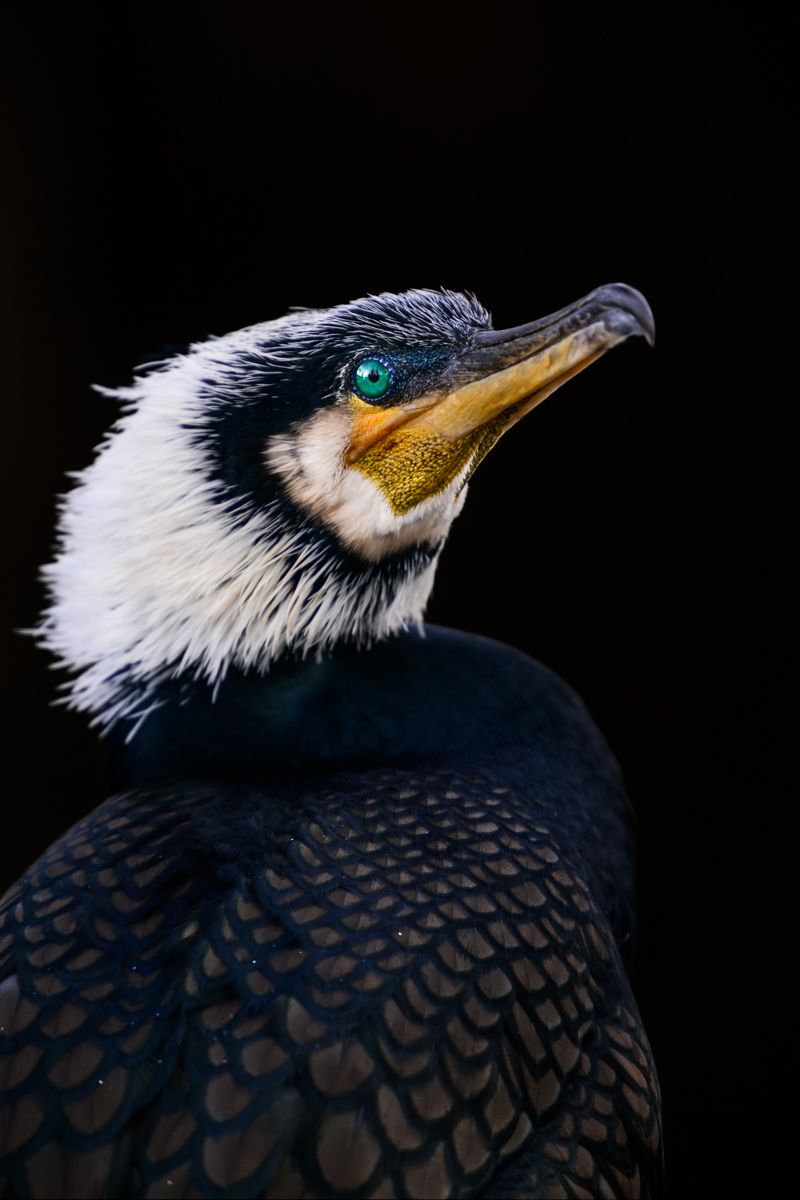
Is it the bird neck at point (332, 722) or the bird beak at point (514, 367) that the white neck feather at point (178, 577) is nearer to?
the bird neck at point (332, 722)

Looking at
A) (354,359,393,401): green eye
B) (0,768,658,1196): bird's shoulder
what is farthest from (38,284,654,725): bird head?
(0,768,658,1196): bird's shoulder

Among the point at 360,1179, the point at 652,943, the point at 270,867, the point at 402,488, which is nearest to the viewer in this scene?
the point at 360,1179

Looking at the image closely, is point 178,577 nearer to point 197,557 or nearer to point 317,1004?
point 197,557

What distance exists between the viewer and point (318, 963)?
956mm

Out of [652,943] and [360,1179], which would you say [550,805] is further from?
[652,943]

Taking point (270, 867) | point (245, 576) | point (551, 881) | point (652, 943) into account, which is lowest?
point (652, 943)

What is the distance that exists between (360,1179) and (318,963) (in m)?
0.16

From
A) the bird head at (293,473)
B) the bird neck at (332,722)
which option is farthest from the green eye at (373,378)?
the bird neck at (332,722)

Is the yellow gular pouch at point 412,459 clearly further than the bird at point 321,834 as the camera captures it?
Yes

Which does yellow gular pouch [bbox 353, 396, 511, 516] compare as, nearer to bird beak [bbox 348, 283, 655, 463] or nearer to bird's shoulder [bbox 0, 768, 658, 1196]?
bird beak [bbox 348, 283, 655, 463]

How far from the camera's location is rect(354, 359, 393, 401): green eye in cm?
112

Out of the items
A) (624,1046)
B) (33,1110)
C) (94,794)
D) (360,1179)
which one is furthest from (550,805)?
(94,794)

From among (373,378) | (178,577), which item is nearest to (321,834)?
(178,577)

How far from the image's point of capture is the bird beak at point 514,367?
42.9 inches
